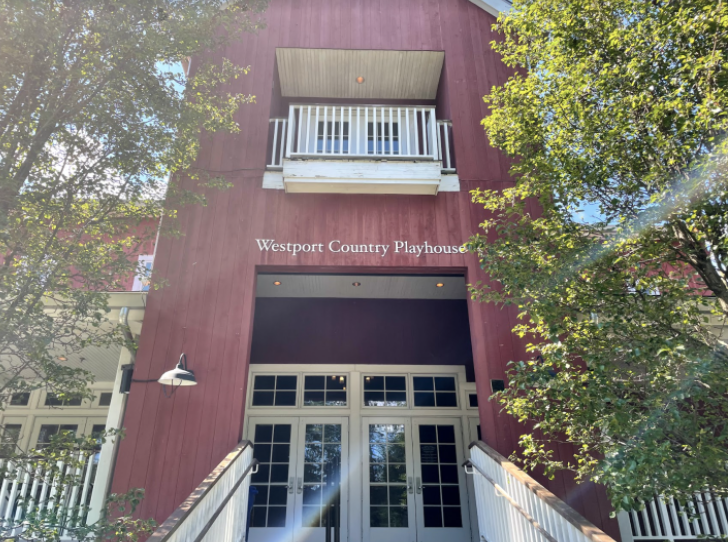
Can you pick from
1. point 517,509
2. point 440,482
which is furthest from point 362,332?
point 517,509

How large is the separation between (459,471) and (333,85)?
6259mm

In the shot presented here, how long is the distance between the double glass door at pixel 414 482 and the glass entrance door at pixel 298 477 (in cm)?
41

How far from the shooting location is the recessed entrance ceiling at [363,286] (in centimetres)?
613

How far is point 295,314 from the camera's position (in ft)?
23.0

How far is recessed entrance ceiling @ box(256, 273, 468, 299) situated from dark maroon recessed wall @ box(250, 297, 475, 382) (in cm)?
18

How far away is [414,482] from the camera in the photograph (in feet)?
20.5

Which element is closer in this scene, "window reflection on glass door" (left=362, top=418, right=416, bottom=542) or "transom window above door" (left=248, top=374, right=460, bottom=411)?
"window reflection on glass door" (left=362, top=418, right=416, bottom=542)

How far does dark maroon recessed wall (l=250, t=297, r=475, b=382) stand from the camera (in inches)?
271

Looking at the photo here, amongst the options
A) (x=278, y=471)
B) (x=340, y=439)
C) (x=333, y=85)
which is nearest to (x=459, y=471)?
(x=340, y=439)

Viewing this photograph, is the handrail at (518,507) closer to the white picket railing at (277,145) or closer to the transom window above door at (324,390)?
the transom window above door at (324,390)

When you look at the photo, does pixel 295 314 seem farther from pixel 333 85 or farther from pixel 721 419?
pixel 721 419

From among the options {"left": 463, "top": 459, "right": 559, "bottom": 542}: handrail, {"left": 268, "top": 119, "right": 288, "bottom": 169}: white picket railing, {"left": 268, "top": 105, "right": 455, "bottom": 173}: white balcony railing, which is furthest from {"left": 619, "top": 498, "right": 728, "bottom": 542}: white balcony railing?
{"left": 268, "top": 119, "right": 288, "bottom": 169}: white picket railing

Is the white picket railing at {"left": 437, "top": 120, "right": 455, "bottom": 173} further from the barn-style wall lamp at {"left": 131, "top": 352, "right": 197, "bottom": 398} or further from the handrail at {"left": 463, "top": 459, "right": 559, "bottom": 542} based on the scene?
the barn-style wall lamp at {"left": 131, "top": 352, "right": 197, "bottom": 398}

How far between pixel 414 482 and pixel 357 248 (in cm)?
343
